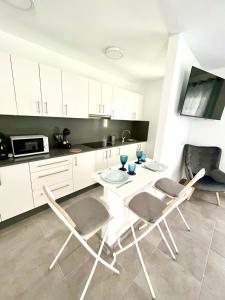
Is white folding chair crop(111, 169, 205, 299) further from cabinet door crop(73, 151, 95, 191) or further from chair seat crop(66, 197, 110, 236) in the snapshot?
cabinet door crop(73, 151, 95, 191)

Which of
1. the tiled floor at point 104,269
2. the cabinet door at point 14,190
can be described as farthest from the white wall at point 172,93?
the cabinet door at point 14,190

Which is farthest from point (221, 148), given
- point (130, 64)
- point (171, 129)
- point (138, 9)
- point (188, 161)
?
point (138, 9)

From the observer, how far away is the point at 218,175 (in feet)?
7.94

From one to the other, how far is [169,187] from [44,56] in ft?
8.90

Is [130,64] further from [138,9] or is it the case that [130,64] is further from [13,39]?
[13,39]

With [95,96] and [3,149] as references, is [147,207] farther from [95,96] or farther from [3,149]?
[95,96]

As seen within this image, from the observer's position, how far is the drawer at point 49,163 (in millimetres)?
1727

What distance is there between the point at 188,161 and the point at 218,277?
5.71ft

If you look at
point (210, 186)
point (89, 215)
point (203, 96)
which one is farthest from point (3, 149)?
point (210, 186)

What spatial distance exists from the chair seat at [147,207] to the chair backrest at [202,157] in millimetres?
1692

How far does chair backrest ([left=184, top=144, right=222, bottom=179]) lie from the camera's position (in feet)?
8.69

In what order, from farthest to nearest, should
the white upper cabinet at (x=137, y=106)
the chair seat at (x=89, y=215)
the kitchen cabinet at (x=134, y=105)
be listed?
the white upper cabinet at (x=137, y=106) < the kitchen cabinet at (x=134, y=105) < the chair seat at (x=89, y=215)

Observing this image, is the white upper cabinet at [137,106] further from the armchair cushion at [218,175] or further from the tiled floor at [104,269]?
the tiled floor at [104,269]

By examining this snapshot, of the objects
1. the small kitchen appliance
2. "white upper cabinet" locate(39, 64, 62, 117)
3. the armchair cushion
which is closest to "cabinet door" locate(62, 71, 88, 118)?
"white upper cabinet" locate(39, 64, 62, 117)
